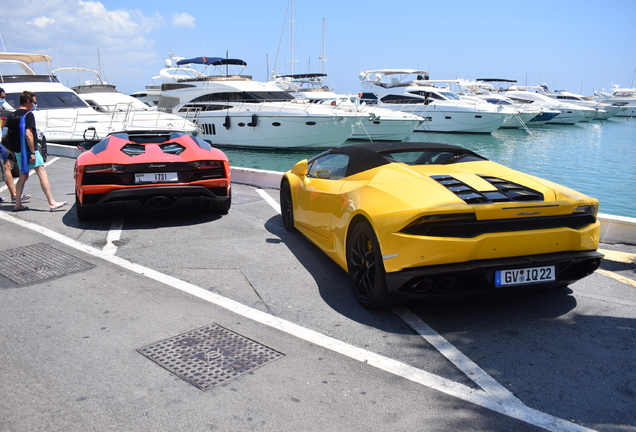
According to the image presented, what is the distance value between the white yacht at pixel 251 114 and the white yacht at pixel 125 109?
267 cm

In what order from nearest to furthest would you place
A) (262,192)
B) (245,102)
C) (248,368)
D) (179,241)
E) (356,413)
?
(356,413)
(248,368)
(179,241)
(262,192)
(245,102)

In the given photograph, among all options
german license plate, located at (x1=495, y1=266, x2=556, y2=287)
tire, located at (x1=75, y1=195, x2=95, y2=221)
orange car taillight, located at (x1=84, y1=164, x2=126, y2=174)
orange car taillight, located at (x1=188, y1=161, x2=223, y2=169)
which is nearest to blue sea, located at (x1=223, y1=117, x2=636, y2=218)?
orange car taillight, located at (x1=188, y1=161, x2=223, y2=169)

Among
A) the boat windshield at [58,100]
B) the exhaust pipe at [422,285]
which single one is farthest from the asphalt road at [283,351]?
the boat windshield at [58,100]

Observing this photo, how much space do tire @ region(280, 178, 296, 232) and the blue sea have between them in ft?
35.2

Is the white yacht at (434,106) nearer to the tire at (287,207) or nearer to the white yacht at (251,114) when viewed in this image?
the white yacht at (251,114)

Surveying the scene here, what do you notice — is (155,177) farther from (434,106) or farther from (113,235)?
(434,106)

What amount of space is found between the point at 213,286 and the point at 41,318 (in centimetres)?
139

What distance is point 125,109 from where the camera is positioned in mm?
19688

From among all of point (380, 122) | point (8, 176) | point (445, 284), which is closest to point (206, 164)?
point (8, 176)

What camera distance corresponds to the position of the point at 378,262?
3.88m

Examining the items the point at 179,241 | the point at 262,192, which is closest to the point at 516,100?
the point at 262,192

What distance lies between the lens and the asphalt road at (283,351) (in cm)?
272

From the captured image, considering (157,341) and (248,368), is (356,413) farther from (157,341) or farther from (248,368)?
(157,341)

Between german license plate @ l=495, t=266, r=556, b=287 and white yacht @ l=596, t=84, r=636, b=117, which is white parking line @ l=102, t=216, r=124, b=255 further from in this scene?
white yacht @ l=596, t=84, r=636, b=117
